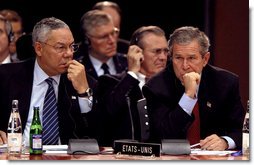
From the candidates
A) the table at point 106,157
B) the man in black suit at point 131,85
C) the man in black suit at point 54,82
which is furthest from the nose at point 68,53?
the table at point 106,157

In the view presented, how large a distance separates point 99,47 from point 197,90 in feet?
3.75

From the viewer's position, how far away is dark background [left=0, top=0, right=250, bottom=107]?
459 cm

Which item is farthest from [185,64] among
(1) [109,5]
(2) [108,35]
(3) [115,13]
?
(1) [109,5]

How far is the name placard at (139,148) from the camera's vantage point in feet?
13.1

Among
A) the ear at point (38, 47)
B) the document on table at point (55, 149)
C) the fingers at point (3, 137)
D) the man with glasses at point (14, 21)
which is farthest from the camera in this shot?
the man with glasses at point (14, 21)

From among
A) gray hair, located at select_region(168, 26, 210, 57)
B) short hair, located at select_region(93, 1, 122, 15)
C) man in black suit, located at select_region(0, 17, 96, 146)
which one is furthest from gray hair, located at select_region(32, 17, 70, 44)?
short hair, located at select_region(93, 1, 122, 15)

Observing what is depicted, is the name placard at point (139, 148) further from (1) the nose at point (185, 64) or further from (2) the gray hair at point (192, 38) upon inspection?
(2) the gray hair at point (192, 38)

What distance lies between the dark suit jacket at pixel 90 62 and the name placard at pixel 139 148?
1391 mm

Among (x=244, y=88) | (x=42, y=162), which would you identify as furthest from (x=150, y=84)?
(x=42, y=162)

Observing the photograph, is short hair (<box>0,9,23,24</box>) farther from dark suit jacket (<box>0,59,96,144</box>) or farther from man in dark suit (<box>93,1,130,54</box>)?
dark suit jacket (<box>0,59,96,144</box>)

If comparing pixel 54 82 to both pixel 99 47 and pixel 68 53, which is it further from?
pixel 99 47

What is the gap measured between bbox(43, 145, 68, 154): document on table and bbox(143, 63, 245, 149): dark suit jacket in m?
0.54

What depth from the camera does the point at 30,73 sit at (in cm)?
469

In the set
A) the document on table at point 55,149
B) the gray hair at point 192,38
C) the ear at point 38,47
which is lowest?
the document on table at point 55,149
